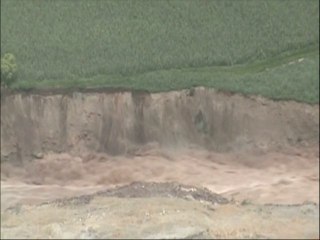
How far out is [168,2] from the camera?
15867 mm

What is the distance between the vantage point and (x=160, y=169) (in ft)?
49.0

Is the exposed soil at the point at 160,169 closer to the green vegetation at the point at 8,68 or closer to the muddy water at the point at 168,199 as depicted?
the muddy water at the point at 168,199

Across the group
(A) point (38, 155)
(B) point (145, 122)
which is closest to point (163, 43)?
(B) point (145, 122)

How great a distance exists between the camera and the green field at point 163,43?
15617 mm

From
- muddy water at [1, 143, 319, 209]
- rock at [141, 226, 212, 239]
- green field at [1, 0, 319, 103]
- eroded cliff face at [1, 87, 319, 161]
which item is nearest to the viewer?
rock at [141, 226, 212, 239]

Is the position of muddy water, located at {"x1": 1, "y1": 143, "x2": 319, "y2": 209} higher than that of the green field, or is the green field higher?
the green field

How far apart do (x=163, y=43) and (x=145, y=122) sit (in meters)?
1.53

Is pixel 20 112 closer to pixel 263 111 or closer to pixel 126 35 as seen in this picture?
pixel 126 35

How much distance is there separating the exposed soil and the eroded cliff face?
0.02m

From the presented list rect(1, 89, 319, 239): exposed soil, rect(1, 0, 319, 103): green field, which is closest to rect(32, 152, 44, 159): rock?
rect(1, 89, 319, 239): exposed soil

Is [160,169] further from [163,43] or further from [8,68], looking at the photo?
[8,68]

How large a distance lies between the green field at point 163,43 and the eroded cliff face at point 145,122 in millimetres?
295

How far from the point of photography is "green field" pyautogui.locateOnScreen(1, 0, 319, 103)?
1562 cm

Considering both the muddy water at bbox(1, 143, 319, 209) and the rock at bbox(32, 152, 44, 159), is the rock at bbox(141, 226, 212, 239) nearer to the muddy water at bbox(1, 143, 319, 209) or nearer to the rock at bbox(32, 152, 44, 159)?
the muddy water at bbox(1, 143, 319, 209)
